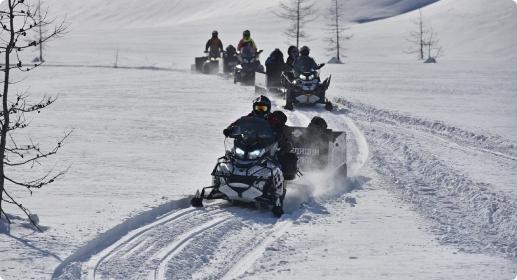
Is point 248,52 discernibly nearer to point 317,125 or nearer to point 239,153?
point 317,125

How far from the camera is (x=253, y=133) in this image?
1119 centimetres

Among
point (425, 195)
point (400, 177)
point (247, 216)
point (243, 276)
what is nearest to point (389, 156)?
point (400, 177)

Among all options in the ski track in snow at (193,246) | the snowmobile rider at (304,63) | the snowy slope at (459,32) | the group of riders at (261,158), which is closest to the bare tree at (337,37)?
the snowy slope at (459,32)

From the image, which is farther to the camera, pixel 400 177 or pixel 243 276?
pixel 400 177

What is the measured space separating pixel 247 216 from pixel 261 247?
149 centimetres

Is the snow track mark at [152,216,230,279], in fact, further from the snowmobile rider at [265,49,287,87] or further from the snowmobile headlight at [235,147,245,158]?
the snowmobile rider at [265,49,287,87]

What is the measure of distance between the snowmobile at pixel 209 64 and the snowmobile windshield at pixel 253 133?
23.2 metres

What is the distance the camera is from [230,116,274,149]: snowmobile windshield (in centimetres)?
1105

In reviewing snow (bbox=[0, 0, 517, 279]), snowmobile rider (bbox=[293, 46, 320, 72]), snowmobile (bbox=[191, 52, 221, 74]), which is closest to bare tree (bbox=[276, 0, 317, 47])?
snowmobile (bbox=[191, 52, 221, 74])

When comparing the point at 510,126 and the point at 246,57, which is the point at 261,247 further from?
the point at 246,57

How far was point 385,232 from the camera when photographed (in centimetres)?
965

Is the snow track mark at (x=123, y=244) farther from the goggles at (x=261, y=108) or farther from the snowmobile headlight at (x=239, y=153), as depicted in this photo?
the goggles at (x=261, y=108)

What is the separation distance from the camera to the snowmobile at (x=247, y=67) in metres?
28.6

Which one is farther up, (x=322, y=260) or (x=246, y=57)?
(x=246, y=57)
